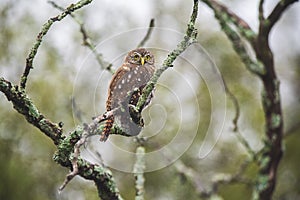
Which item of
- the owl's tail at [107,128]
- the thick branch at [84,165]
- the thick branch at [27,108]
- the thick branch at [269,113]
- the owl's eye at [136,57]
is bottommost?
the owl's tail at [107,128]

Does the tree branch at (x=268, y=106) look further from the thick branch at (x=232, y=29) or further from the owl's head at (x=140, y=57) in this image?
the owl's head at (x=140, y=57)

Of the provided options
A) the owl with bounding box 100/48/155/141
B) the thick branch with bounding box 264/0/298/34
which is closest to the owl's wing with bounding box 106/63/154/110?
the owl with bounding box 100/48/155/141

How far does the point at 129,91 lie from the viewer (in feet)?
1.91

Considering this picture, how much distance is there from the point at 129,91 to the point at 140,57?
61mm

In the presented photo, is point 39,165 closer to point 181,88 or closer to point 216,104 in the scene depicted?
point 216,104

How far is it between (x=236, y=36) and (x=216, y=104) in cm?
106

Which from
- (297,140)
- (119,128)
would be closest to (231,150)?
(297,140)

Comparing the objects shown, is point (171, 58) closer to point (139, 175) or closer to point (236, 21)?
point (139, 175)

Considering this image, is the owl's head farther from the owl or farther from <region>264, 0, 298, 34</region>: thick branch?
<region>264, 0, 298, 34</region>: thick branch

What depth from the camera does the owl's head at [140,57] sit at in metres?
0.63

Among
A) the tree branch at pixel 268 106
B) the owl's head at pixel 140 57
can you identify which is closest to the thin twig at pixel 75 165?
the owl's head at pixel 140 57

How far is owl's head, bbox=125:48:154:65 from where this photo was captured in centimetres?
63

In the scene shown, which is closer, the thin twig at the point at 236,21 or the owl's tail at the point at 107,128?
the owl's tail at the point at 107,128

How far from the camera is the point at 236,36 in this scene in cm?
96
